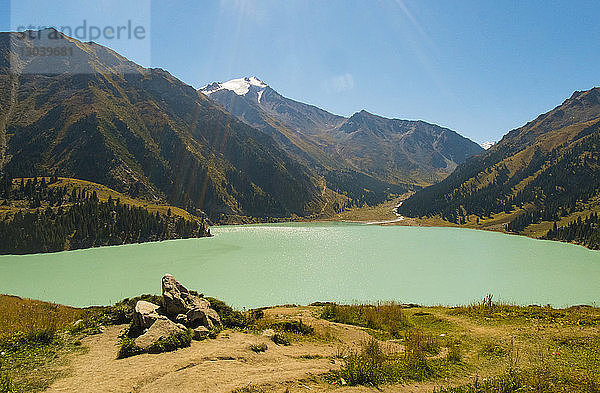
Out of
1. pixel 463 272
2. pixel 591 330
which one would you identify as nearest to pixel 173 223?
pixel 463 272

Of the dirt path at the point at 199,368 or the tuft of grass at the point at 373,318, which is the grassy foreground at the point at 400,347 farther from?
the dirt path at the point at 199,368

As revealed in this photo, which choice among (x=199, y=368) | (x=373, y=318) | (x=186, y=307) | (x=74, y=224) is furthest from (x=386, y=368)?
(x=74, y=224)

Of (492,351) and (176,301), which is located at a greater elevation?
(176,301)

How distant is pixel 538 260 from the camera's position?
248 feet

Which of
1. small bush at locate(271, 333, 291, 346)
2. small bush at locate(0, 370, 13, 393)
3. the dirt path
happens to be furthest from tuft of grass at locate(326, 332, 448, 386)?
small bush at locate(0, 370, 13, 393)

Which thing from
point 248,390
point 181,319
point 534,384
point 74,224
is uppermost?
point 74,224

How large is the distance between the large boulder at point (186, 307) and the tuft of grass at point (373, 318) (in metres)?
8.51

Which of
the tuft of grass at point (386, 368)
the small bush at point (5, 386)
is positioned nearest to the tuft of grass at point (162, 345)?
the small bush at point (5, 386)

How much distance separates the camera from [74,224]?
96312 millimetres

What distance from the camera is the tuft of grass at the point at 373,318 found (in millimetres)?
19047

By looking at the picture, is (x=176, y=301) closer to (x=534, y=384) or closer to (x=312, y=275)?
(x=534, y=384)

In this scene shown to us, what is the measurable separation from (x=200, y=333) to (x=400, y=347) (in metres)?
9.89

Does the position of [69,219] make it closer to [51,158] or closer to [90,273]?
[90,273]

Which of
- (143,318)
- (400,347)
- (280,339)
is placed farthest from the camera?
(143,318)
